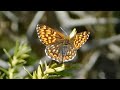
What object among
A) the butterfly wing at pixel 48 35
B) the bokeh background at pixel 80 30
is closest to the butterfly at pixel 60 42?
the butterfly wing at pixel 48 35

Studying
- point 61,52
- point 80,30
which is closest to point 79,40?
point 61,52

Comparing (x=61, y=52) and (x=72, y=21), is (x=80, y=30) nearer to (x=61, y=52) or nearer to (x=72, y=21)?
(x=72, y=21)

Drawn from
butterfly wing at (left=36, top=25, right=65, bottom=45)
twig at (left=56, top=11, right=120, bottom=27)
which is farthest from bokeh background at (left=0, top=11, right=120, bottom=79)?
butterfly wing at (left=36, top=25, right=65, bottom=45)

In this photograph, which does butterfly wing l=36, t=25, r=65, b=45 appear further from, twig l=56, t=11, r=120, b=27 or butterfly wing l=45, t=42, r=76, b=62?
twig l=56, t=11, r=120, b=27

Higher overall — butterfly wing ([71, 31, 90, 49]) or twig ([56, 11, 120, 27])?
Answer: twig ([56, 11, 120, 27])
